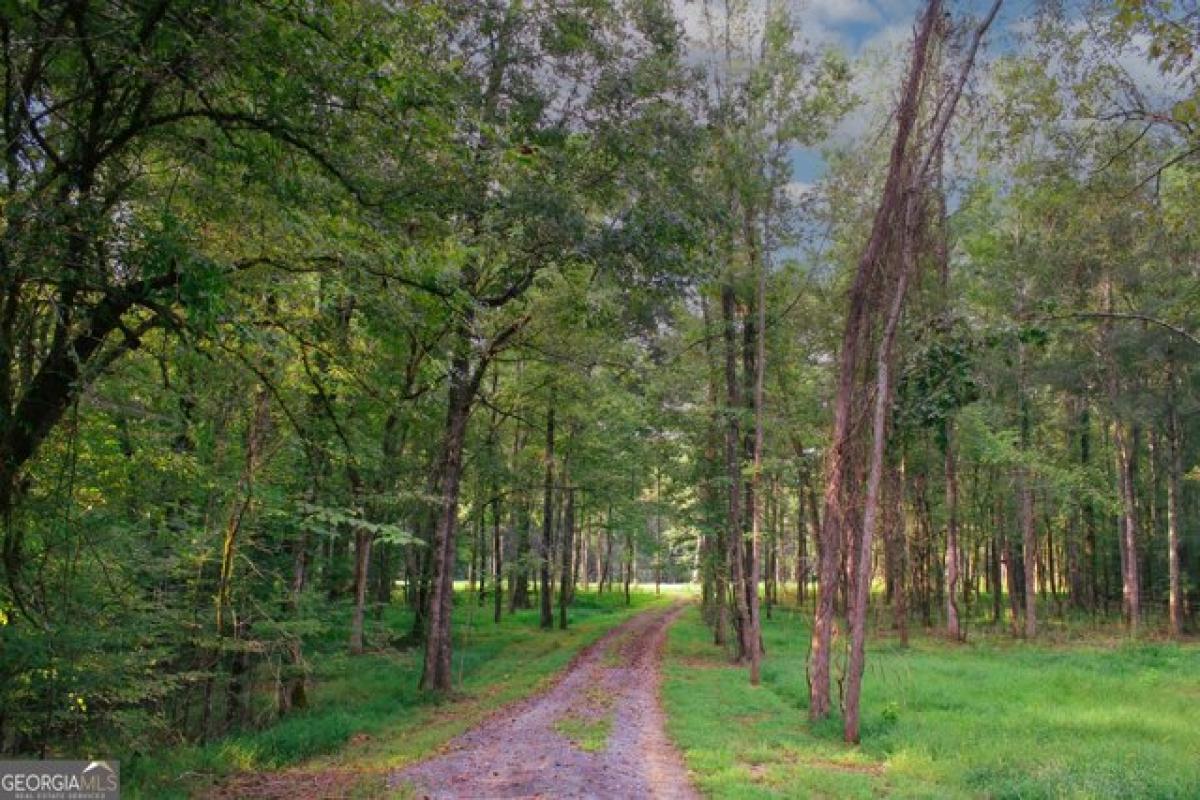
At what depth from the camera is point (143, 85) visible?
5066 mm

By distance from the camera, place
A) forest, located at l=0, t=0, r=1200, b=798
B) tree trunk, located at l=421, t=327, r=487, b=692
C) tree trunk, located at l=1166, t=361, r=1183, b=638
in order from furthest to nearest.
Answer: tree trunk, located at l=1166, t=361, r=1183, b=638 < tree trunk, located at l=421, t=327, r=487, b=692 < forest, located at l=0, t=0, r=1200, b=798

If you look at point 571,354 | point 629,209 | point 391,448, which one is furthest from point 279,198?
Answer: point 391,448

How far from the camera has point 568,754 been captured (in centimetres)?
916

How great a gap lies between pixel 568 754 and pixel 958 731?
5.74 meters

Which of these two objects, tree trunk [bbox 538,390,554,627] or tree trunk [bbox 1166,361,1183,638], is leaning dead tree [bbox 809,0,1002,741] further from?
tree trunk [bbox 1166,361,1183,638]

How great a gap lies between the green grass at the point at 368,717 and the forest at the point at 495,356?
0.11 metres

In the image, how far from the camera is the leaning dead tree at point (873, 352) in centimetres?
1073

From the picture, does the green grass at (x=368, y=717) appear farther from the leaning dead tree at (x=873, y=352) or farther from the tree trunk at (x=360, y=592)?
the leaning dead tree at (x=873, y=352)

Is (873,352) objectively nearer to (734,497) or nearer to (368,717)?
(734,497)

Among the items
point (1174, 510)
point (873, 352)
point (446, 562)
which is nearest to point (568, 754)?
point (446, 562)

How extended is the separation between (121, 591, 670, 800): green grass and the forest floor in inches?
29.5

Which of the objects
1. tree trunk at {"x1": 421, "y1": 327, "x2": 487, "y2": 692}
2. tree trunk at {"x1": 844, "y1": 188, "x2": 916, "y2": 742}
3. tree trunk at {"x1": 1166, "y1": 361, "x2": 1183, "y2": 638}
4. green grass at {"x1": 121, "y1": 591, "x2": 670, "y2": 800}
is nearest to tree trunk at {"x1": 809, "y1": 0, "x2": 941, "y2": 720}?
tree trunk at {"x1": 844, "y1": 188, "x2": 916, "y2": 742}

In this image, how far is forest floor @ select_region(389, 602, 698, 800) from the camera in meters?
7.74

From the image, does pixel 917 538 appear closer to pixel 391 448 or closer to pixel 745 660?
pixel 745 660
